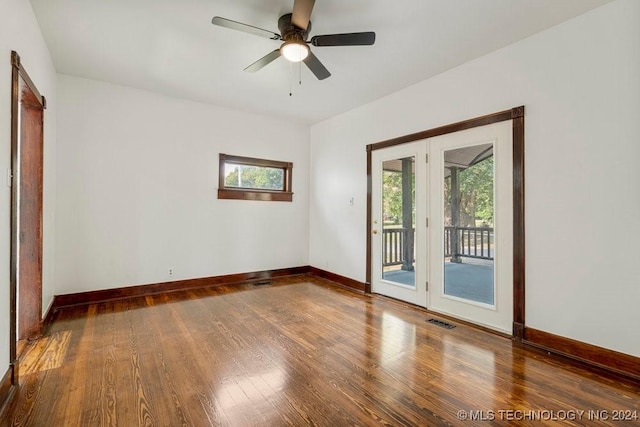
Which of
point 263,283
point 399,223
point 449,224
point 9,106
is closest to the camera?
point 9,106

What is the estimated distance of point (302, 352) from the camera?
8.55 ft

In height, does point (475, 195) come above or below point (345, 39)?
below

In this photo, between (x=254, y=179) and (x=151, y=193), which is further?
(x=254, y=179)

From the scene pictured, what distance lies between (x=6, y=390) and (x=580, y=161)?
174 inches

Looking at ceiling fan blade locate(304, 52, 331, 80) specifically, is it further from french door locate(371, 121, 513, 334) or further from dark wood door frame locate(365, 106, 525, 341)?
dark wood door frame locate(365, 106, 525, 341)

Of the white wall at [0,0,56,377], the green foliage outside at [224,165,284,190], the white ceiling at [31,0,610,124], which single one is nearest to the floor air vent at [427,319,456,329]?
the white ceiling at [31,0,610,124]

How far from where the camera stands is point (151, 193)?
4.31 m

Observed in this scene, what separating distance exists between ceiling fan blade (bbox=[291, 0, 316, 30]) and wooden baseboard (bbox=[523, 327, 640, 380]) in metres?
3.29

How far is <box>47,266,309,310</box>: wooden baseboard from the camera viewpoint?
3779mm

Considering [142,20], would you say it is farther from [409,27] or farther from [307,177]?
[307,177]

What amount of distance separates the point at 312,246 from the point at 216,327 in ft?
9.36

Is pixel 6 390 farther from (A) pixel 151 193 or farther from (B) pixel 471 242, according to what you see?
(B) pixel 471 242

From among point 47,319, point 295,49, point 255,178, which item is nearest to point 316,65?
point 295,49

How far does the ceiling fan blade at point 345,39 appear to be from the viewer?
242cm
